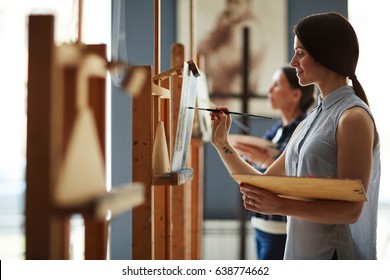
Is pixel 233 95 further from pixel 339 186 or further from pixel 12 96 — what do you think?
pixel 339 186

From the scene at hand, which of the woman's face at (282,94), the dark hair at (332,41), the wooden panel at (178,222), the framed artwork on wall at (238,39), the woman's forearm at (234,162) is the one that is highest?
the framed artwork on wall at (238,39)

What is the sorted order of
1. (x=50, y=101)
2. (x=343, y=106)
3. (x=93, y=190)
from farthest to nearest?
(x=343, y=106) → (x=93, y=190) → (x=50, y=101)

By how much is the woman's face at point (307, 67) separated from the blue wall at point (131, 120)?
1.90m

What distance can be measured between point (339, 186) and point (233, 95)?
2808 mm

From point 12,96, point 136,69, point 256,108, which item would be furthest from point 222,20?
point 136,69

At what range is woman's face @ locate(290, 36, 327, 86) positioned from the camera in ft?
4.75

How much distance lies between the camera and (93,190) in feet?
3.11

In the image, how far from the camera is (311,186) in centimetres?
124

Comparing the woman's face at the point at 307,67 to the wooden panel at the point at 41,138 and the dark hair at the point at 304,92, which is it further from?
the dark hair at the point at 304,92

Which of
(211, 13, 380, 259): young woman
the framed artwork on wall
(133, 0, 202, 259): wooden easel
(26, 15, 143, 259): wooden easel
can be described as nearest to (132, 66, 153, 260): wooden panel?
(133, 0, 202, 259): wooden easel

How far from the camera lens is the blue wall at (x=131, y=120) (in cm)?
358

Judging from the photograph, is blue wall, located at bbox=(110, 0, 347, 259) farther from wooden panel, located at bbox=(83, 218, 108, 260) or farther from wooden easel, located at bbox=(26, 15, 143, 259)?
wooden easel, located at bbox=(26, 15, 143, 259)

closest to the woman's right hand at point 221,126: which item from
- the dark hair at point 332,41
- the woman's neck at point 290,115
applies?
the dark hair at point 332,41

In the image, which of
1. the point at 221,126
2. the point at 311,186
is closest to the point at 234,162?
the point at 221,126
